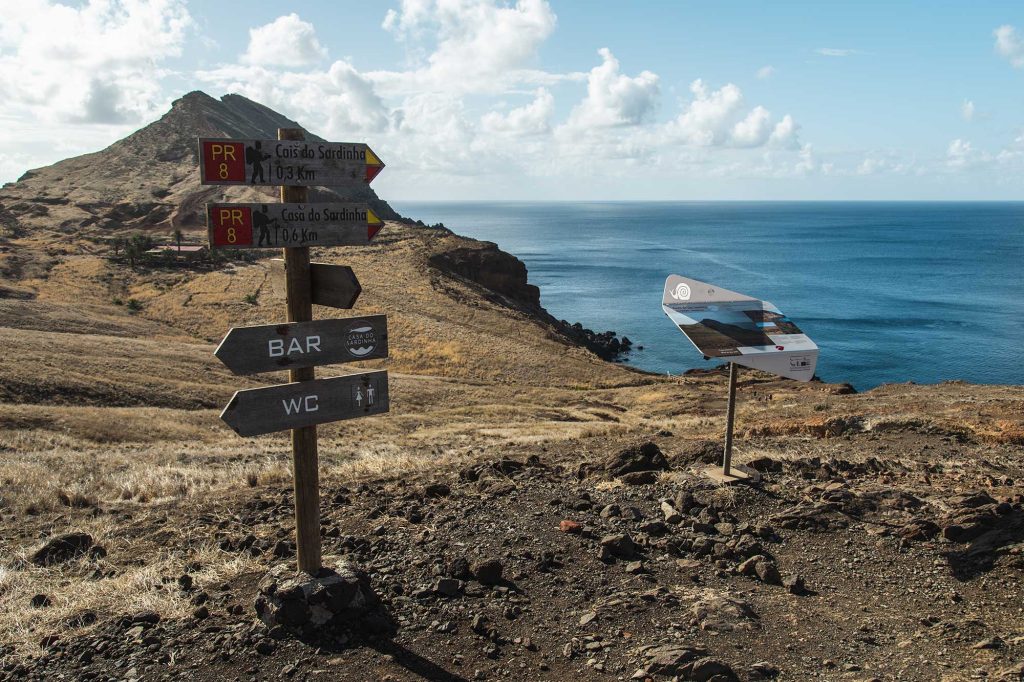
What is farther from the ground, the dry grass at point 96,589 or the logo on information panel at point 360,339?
the logo on information panel at point 360,339

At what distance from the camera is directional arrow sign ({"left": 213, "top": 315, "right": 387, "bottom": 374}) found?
20.4 feet

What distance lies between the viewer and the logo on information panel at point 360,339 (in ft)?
22.3

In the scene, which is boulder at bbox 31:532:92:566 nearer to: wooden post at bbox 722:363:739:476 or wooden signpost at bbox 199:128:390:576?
wooden signpost at bbox 199:128:390:576

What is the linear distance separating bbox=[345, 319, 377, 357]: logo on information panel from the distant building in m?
53.7

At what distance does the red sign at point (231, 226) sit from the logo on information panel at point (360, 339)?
1.20m

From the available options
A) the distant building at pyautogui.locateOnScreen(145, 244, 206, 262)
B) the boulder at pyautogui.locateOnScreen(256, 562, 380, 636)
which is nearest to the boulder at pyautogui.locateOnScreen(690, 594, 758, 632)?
the boulder at pyautogui.locateOnScreen(256, 562, 380, 636)

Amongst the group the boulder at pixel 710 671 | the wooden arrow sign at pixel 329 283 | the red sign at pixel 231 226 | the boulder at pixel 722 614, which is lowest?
the boulder at pixel 722 614

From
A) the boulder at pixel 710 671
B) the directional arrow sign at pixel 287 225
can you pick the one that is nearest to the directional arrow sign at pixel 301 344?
the directional arrow sign at pixel 287 225

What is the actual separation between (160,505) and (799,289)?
3763 inches

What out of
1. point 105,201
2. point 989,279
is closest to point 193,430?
point 105,201

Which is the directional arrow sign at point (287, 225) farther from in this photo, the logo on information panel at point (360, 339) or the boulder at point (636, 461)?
the boulder at point (636, 461)

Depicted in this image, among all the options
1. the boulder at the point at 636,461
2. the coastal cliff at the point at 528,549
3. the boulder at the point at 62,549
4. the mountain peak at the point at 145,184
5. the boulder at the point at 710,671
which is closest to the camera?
the boulder at the point at 710,671

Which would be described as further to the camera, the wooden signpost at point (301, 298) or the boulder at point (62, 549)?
the boulder at point (62, 549)

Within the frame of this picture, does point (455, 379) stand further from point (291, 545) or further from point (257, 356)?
point (257, 356)
